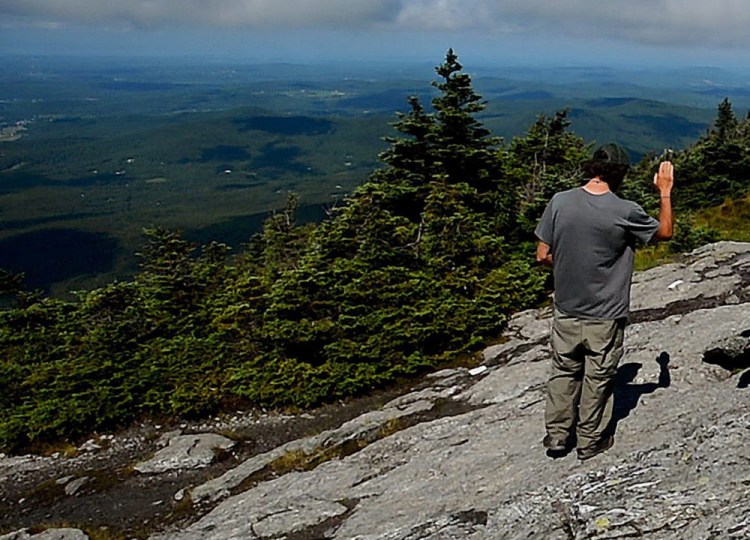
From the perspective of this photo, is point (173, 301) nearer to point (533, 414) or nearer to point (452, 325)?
point (452, 325)

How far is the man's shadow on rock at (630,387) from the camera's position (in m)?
7.77

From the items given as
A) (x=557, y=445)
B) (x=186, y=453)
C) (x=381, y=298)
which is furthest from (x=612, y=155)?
(x=186, y=453)

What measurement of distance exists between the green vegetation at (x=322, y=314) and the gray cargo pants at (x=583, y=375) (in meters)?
7.53

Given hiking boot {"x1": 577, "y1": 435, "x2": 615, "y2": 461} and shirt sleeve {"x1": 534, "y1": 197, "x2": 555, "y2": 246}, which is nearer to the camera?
shirt sleeve {"x1": 534, "y1": 197, "x2": 555, "y2": 246}

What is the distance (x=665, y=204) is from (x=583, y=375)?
75.6 inches

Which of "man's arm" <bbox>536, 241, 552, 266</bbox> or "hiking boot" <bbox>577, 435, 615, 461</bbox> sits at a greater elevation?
"man's arm" <bbox>536, 241, 552, 266</bbox>

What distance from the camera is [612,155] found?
584cm

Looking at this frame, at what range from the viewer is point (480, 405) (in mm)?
11031

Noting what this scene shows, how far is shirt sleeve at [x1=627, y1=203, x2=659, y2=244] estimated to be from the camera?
18.3 ft

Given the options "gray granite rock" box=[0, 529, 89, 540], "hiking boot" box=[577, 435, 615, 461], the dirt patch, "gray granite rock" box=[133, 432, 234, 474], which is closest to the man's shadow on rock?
"hiking boot" box=[577, 435, 615, 461]

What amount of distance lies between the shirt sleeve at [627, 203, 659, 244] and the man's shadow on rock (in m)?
2.44

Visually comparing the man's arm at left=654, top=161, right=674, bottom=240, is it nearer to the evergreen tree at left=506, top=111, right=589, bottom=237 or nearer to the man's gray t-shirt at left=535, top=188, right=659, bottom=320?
the man's gray t-shirt at left=535, top=188, right=659, bottom=320

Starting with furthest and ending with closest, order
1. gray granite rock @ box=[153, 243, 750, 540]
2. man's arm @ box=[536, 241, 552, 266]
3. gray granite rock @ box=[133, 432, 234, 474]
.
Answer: gray granite rock @ box=[133, 432, 234, 474] → man's arm @ box=[536, 241, 552, 266] → gray granite rock @ box=[153, 243, 750, 540]

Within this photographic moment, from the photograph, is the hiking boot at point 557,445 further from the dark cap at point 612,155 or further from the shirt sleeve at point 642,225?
the dark cap at point 612,155
